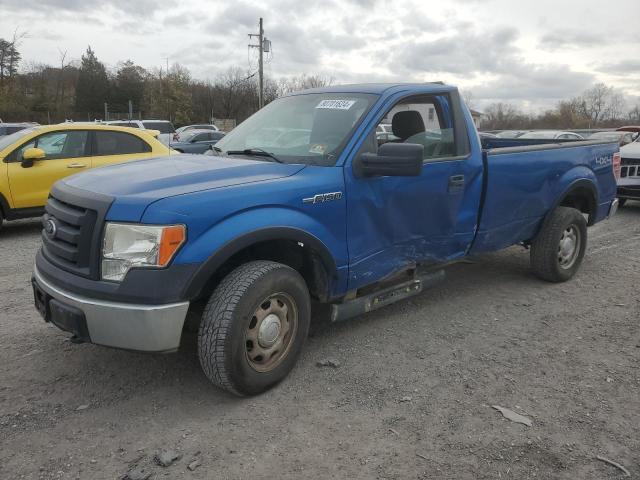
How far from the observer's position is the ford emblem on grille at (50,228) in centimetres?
320

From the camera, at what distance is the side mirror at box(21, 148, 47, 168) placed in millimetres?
7836

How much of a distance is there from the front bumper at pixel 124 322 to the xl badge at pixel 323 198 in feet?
3.24

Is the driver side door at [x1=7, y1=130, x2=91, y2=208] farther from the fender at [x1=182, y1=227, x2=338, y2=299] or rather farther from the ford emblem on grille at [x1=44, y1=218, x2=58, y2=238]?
the fender at [x1=182, y1=227, x2=338, y2=299]

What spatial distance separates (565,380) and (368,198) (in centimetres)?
175

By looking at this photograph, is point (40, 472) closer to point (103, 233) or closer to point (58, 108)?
point (103, 233)

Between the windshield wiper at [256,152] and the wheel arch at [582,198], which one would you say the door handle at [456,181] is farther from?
the wheel arch at [582,198]

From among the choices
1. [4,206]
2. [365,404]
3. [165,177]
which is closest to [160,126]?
[4,206]

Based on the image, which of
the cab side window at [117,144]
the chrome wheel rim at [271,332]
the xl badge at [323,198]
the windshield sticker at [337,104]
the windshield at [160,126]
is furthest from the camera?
the windshield at [160,126]

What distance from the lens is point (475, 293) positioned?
5352mm

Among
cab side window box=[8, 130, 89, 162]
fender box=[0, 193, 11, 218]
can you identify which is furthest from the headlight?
cab side window box=[8, 130, 89, 162]

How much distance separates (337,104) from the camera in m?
4.05

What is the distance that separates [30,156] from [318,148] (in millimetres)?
5864

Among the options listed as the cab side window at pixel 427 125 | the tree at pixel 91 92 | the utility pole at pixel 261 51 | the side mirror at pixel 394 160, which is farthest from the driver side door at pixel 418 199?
the tree at pixel 91 92

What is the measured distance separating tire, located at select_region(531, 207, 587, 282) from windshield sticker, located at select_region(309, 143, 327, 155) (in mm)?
2798
